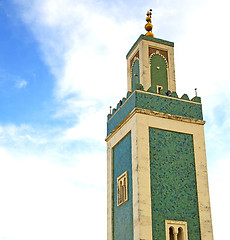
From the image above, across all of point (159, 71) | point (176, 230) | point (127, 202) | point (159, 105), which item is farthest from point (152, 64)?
point (176, 230)

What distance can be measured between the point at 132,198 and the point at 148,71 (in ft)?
17.7

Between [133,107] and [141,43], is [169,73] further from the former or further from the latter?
[133,107]

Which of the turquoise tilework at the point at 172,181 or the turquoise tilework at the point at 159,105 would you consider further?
the turquoise tilework at the point at 159,105

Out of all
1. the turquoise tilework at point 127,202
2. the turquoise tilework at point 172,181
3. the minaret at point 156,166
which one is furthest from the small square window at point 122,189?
the turquoise tilework at point 172,181

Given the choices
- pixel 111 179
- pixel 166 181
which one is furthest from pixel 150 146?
pixel 111 179

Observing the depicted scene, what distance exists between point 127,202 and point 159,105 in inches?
144

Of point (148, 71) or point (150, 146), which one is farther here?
point (148, 71)

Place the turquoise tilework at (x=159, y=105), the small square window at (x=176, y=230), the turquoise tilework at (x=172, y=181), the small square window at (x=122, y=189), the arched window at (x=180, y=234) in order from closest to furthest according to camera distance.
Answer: the small square window at (x=176, y=230) < the arched window at (x=180, y=234) < the turquoise tilework at (x=172, y=181) < the small square window at (x=122, y=189) < the turquoise tilework at (x=159, y=105)

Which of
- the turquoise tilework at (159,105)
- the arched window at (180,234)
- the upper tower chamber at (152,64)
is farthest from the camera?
the upper tower chamber at (152,64)

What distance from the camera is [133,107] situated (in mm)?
14625

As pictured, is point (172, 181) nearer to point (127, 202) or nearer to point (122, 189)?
point (127, 202)

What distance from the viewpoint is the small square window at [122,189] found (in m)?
14.2

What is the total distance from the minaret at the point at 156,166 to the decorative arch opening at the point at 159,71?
0.15 ft

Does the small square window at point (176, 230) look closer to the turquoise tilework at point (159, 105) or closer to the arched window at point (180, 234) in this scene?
the arched window at point (180, 234)
